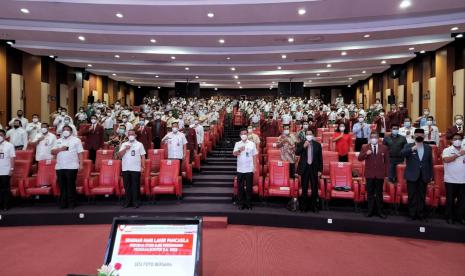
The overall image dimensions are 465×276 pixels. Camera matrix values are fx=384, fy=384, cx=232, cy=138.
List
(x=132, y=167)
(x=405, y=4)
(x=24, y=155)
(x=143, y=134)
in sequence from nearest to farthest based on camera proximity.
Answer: (x=132, y=167) < (x=24, y=155) < (x=405, y=4) < (x=143, y=134)

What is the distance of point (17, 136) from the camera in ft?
32.0

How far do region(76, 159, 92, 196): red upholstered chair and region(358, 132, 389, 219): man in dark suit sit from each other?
563 centimetres

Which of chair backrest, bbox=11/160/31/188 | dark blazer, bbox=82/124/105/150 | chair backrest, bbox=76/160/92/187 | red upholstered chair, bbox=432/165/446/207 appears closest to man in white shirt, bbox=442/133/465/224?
red upholstered chair, bbox=432/165/446/207

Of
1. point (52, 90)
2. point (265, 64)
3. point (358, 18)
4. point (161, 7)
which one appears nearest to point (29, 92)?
point (52, 90)

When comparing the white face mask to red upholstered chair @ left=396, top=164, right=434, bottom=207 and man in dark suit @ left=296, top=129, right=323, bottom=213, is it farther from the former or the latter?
man in dark suit @ left=296, top=129, right=323, bottom=213

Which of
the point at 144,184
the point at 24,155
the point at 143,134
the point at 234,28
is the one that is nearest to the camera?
the point at 144,184

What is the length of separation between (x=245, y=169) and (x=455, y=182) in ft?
12.5

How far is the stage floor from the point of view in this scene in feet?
22.4

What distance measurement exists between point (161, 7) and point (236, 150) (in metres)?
4.41

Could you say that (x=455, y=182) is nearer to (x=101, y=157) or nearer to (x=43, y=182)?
(x=101, y=157)

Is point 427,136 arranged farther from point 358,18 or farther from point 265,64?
point 265,64

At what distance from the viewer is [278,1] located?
9.33m

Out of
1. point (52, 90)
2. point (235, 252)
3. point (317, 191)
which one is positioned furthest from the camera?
point (52, 90)

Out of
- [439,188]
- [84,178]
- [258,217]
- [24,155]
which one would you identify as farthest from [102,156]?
[439,188]
